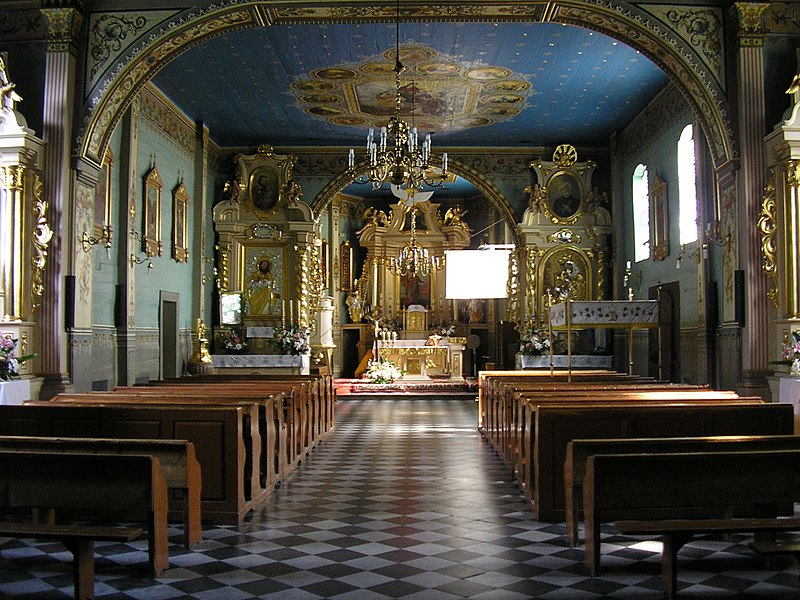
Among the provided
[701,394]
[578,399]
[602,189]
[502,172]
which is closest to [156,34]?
[578,399]

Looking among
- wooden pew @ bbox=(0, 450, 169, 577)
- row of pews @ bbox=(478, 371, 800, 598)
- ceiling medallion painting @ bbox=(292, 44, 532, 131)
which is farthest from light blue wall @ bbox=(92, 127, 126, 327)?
wooden pew @ bbox=(0, 450, 169, 577)

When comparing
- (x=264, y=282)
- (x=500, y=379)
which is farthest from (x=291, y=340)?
(x=500, y=379)

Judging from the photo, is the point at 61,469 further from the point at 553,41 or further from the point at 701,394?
the point at 553,41

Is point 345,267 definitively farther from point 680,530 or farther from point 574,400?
point 680,530

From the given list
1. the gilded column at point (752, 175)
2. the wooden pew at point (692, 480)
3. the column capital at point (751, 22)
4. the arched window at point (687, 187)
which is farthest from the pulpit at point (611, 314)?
the wooden pew at point (692, 480)

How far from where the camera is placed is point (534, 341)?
1731cm

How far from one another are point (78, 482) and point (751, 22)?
8.79m

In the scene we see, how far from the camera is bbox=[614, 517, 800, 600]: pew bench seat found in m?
4.16

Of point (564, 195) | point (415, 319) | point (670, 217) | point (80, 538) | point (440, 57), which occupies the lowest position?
point (80, 538)

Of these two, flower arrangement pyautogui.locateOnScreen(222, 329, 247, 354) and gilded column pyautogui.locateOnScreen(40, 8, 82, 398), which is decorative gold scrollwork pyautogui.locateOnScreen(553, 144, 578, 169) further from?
gilded column pyautogui.locateOnScreen(40, 8, 82, 398)

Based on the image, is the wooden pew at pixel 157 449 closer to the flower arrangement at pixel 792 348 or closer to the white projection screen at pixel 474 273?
the flower arrangement at pixel 792 348

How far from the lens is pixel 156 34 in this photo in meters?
9.98

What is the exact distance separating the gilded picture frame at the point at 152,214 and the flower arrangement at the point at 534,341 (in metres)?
7.86

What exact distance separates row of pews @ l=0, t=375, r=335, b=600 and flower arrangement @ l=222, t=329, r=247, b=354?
8.31 metres
